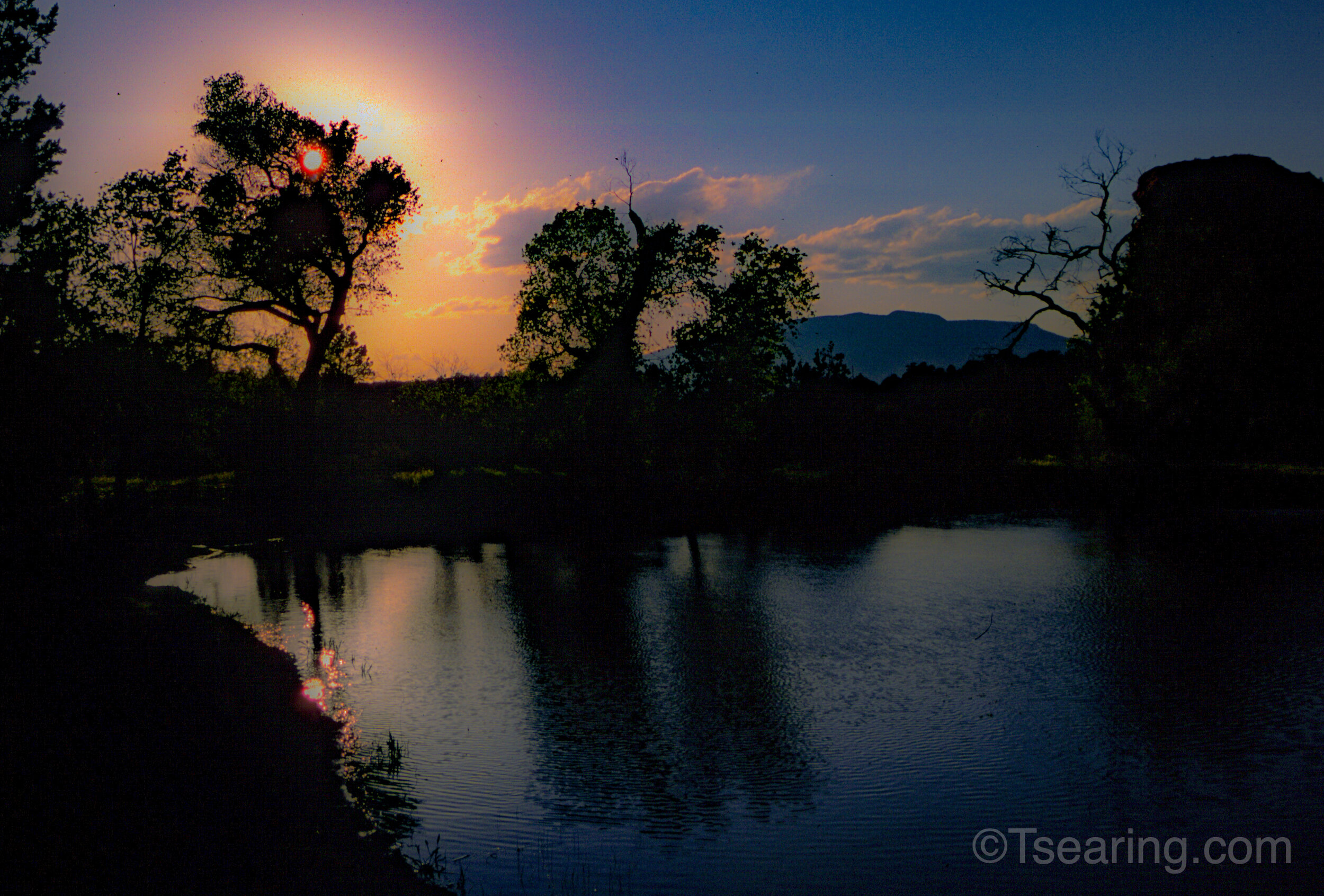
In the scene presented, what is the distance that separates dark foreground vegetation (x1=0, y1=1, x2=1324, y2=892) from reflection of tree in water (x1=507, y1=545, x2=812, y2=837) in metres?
7.49

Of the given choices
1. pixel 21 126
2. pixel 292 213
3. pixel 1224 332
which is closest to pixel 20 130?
pixel 21 126

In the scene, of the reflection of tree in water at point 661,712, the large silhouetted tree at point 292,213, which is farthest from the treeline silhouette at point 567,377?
the reflection of tree in water at point 661,712

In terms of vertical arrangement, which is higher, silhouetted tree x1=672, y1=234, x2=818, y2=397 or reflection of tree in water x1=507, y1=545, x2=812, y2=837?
silhouetted tree x1=672, y1=234, x2=818, y2=397

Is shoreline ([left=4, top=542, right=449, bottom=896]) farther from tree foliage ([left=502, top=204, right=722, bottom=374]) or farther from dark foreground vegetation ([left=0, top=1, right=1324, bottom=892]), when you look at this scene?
tree foliage ([left=502, top=204, right=722, bottom=374])

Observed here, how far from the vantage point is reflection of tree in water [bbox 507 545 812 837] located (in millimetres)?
9375

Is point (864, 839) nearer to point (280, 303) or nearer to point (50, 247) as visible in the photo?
point (50, 247)

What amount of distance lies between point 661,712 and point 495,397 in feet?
138

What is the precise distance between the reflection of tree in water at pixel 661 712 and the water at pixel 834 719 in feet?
0.17

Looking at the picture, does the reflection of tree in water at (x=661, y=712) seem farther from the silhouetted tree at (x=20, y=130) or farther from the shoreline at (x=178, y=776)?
the silhouetted tree at (x=20, y=130)

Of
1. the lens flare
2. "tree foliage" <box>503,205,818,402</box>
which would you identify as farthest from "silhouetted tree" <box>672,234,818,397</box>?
the lens flare

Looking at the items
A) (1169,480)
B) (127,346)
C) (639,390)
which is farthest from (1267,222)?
(127,346)

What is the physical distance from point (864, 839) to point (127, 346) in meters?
40.7

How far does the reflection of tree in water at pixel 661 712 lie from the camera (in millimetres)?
9375

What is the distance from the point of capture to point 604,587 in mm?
22453
